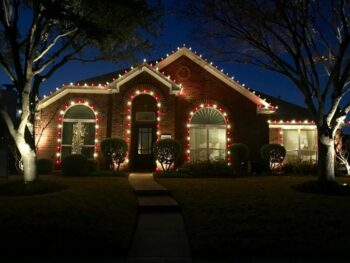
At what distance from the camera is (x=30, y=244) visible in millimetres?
5594

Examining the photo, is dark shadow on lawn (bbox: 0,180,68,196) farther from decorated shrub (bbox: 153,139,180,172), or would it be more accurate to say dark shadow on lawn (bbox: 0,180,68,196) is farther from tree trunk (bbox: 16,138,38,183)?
decorated shrub (bbox: 153,139,180,172)

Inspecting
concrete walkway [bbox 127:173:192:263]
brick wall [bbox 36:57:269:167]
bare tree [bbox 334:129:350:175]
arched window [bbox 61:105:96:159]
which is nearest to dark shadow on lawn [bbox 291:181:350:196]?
concrete walkway [bbox 127:173:192:263]

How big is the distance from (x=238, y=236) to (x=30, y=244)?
140 inches

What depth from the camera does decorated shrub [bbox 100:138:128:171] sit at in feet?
54.0

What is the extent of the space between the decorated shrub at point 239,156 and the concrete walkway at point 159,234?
8613 mm

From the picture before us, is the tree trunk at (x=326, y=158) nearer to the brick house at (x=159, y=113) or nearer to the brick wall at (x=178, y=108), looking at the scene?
the brick house at (x=159, y=113)

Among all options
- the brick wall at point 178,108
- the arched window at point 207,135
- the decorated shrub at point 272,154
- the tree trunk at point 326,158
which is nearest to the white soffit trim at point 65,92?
the brick wall at point 178,108

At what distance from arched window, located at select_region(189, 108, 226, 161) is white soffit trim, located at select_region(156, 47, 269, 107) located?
5.90ft

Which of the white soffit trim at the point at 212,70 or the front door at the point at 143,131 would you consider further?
the white soffit trim at the point at 212,70

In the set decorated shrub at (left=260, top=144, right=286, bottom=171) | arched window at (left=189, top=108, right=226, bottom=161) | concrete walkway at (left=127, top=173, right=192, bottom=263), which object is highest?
arched window at (left=189, top=108, right=226, bottom=161)

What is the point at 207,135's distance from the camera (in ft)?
62.3

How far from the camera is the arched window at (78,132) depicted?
17.9 m

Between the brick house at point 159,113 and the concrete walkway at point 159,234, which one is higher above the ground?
the brick house at point 159,113

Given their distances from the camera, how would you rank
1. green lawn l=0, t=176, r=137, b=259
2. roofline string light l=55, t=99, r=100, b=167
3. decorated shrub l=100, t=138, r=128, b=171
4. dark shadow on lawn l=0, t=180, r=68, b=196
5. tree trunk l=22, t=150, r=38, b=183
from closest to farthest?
green lawn l=0, t=176, r=137, b=259 < dark shadow on lawn l=0, t=180, r=68, b=196 < tree trunk l=22, t=150, r=38, b=183 < decorated shrub l=100, t=138, r=128, b=171 < roofline string light l=55, t=99, r=100, b=167
